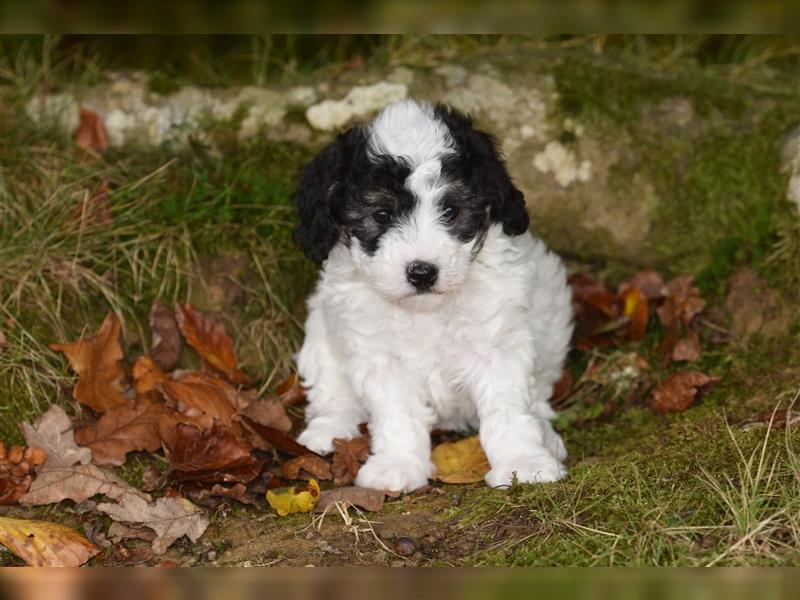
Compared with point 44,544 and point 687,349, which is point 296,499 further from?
Result: point 687,349

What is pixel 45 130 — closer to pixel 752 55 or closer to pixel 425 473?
pixel 425 473

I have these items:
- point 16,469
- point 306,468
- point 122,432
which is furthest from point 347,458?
point 16,469

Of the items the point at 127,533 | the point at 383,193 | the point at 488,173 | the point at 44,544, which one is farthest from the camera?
the point at 488,173

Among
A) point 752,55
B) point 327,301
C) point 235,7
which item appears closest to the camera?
point 235,7

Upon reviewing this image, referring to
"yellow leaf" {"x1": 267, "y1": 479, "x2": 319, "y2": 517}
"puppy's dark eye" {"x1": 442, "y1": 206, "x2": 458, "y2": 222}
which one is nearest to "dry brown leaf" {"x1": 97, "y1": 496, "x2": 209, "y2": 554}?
"yellow leaf" {"x1": 267, "y1": 479, "x2": 319, "y2": 517}

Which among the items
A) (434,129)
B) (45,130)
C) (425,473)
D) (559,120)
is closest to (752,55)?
(559,120)

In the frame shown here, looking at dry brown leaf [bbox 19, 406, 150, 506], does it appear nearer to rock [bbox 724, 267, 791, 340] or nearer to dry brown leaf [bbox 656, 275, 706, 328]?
dry brown leaf [bbox 656, 275, 706, 328]

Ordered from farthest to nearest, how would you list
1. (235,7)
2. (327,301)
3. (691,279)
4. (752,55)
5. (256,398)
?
(752,55) → (691,279) → (256,398) → (327,301) → (235,7)
